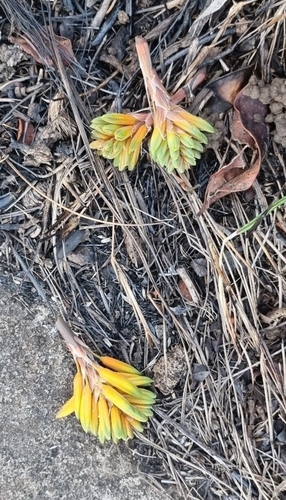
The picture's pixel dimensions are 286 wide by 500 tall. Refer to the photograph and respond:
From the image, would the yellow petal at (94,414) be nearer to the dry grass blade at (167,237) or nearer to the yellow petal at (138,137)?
the dry grass blade at (167,237)

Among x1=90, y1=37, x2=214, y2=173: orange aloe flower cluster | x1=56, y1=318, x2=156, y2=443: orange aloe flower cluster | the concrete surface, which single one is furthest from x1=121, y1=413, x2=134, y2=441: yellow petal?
x1=90, y1=37, x2=214, y2=173: orange aloe flower cluster

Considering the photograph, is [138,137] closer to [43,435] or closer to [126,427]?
[126,427]

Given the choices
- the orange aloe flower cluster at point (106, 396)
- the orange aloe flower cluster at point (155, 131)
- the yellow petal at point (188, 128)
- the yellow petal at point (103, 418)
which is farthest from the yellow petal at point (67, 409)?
the yellow petal at point (188, 128)

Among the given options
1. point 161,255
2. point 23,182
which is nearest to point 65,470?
point 161,255

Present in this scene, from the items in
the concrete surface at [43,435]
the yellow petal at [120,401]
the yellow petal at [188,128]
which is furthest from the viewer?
the concrete surface at [43,435]

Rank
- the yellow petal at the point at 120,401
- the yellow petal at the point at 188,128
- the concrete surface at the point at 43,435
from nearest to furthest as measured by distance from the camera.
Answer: the yellow petal at the point at 188,128 → the yellow petal at the point at 120,401 → the concrete surface at the point at 43,435

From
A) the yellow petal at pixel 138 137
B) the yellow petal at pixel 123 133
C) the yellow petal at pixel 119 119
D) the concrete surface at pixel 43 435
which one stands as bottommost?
the concrete surface at pixel 43 435

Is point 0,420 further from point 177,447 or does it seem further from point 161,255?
point 161,255

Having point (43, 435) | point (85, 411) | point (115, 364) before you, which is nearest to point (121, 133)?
point (115, 364)

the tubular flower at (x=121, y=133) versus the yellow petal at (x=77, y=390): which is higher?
the tubular flower at (x=121, y=133)
